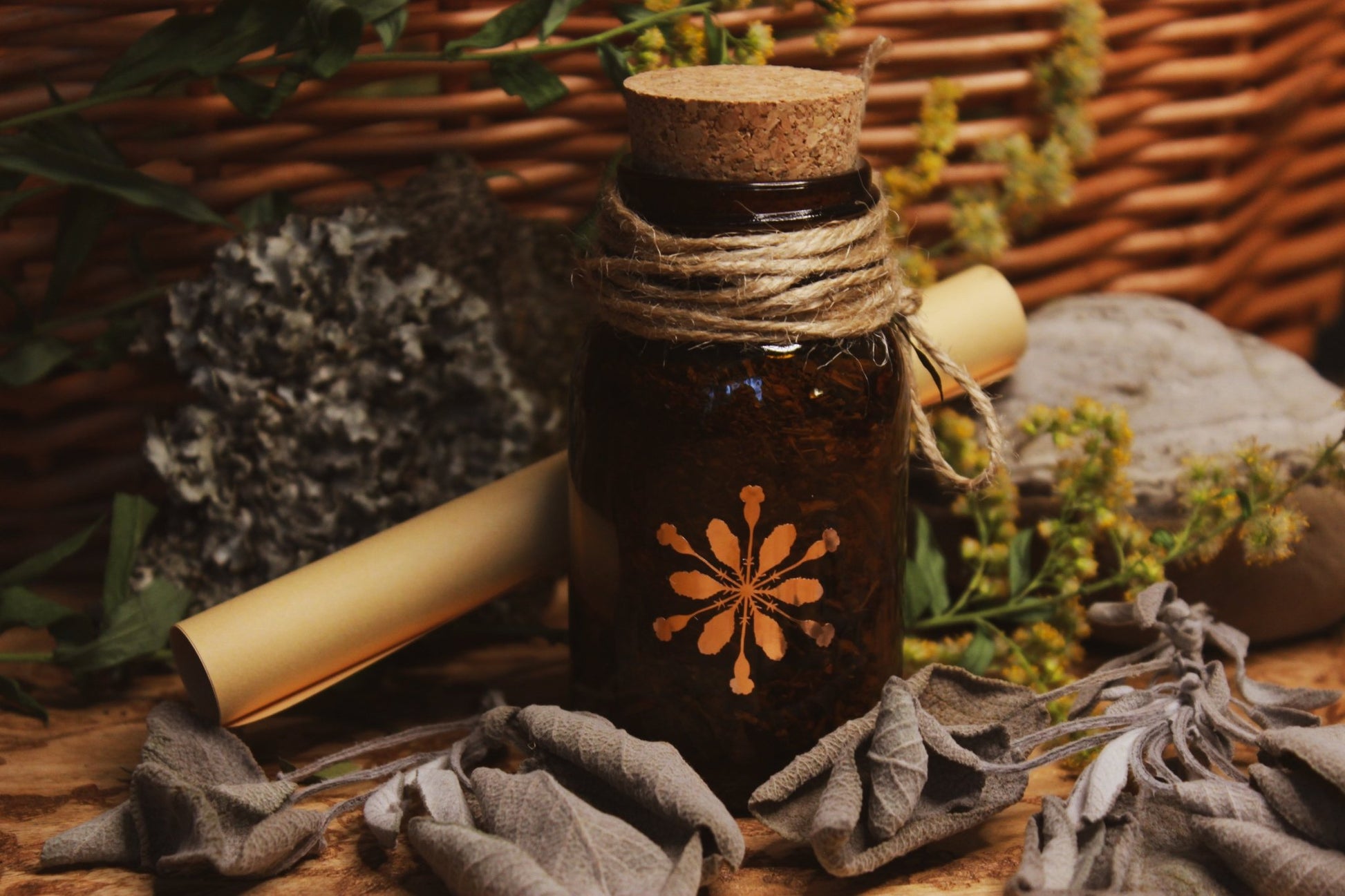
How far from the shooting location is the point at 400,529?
0.93m

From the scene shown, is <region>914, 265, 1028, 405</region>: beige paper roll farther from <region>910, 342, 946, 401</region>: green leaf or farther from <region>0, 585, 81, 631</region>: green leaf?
<region>0, 585, 81, 631</region>: green leaf

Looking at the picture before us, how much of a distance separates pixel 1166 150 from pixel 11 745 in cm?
113

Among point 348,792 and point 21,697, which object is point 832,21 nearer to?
point 348,792

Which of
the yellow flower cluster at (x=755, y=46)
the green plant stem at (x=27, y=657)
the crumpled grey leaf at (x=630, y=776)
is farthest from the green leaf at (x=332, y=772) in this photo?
the yellow flower cluster at (x=755, y=46)

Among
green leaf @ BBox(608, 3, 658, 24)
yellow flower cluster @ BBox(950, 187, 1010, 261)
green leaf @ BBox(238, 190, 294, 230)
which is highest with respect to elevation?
green leaf @ BBox(608, 3, 658, 24)

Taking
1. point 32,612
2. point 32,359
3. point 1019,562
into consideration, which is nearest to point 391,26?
point 32,359

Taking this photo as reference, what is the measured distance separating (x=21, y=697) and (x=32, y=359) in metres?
0.26

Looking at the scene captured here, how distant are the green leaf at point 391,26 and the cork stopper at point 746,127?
214 mm

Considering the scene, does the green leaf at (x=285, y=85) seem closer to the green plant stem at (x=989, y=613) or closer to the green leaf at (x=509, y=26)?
the green leaf at (x=509, y=26)

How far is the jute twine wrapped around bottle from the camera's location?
29.8 inches

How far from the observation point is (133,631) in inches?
38.9

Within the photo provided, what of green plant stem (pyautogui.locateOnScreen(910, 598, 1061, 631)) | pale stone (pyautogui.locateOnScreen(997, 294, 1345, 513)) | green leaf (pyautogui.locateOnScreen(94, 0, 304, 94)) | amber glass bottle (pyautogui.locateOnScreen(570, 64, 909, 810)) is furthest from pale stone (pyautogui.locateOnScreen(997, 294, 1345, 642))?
green leaf (pyautogui.locateOnScreen(94, 0, 304, 94))

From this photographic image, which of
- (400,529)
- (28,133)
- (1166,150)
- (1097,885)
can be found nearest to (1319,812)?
(1097,885)

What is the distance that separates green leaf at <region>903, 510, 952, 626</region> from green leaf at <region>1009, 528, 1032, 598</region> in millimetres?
53
